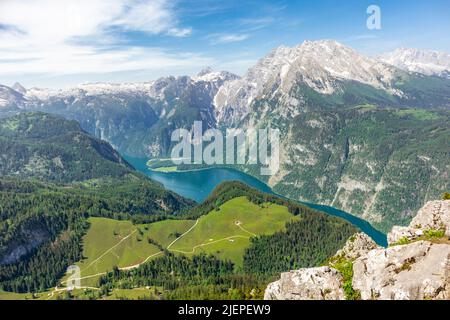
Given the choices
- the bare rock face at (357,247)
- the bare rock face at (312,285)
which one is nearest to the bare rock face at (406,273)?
the bare rock face at (312,285)

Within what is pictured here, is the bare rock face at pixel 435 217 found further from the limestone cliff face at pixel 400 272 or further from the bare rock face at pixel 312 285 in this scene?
the bare rock face at pixel 312 285

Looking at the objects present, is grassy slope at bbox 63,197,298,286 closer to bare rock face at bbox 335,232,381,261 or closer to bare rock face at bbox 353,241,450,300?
bare rock face at bbox 335,232,381,261

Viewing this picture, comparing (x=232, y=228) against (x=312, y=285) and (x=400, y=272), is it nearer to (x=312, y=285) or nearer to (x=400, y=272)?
(x=312, y=285)

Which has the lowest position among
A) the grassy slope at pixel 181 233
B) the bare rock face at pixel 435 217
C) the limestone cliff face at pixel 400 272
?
the grassy slope at pixel 181 233

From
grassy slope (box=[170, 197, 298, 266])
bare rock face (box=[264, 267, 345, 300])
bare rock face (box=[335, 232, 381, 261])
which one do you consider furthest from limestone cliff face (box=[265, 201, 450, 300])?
grassy slope (box=[170, 197, 298, 266])

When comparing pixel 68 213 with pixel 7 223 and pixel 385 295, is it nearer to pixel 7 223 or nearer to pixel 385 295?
pixel 7 223

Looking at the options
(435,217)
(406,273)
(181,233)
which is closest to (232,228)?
(181,233)

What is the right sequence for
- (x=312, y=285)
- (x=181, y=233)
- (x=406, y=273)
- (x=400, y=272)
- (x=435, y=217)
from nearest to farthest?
(x=406, y=273), (x=400, y=272), (x=312, y=285), (x=435, y=217), (x=181, y=233)

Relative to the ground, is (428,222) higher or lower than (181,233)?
higher

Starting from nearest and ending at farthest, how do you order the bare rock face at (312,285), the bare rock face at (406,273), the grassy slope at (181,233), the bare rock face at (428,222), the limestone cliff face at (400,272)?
the bare rock face at (406,273)
the limestone cliff face at (400,272)
the bare rock face at (312,285)
the bare rock face at (428,222)
the grassy slope at (181,233)
